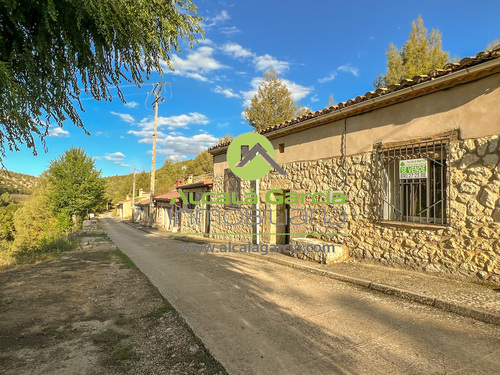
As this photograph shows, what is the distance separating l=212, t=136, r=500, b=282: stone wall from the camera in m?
4.78

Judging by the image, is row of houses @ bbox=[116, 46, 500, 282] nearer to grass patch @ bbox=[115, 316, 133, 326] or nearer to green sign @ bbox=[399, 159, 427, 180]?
green sign @ bbox=[399, 159, 427, 180]

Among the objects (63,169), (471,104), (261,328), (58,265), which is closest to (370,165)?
(471,104)

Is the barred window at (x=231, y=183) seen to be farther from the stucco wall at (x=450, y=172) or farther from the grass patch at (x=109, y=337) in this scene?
the grass patch at (x=109, y=337)

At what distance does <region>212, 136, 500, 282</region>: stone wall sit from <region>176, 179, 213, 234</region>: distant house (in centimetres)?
826

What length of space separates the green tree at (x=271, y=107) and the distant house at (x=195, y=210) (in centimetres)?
923

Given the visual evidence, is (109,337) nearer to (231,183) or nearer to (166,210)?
(231,183)

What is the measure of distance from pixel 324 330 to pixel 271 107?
22.4 meters

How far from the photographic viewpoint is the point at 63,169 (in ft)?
79.1

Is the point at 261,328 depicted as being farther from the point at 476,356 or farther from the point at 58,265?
the point at 58,265

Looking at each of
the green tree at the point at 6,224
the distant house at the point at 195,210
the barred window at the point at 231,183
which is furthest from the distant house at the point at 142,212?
the barred window at the point at 231,183

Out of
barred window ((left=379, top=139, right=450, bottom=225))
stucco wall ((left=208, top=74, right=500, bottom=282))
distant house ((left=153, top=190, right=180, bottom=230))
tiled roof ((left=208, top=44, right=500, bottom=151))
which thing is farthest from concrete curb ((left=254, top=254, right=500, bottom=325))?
distant house ((left=153, top=190, right=180, bottom=230))

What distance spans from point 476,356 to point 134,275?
246 inches

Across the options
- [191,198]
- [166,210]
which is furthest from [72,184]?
[191,198]

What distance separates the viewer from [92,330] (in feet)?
12.0
